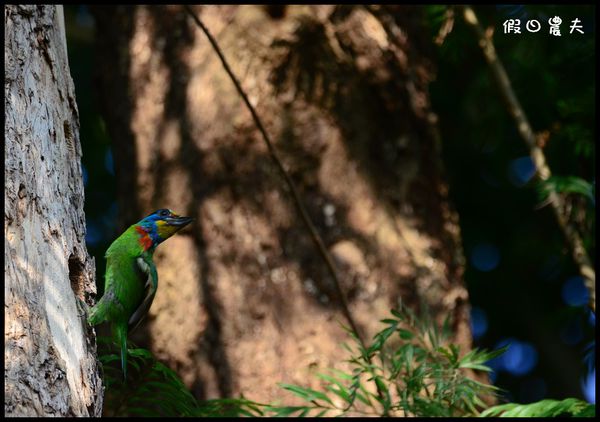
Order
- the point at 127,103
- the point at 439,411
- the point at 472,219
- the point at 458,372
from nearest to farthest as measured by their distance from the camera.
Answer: the point at 439,411, the point at 458,372, the point at 127,103, the point at 472,219

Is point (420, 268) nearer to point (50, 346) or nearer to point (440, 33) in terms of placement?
point (440, 33)

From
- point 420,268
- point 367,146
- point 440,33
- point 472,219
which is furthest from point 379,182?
point 472,219

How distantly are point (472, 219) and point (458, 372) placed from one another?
11.8 ft

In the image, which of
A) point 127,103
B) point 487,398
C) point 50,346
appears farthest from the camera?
point 127,103

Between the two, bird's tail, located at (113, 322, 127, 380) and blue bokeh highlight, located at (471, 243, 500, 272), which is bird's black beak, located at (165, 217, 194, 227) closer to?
bird's tail, located at (113, 322, 127, 380)

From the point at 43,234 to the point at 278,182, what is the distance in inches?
58.7

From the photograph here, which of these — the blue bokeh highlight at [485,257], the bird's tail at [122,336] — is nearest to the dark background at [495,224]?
the blue bokeh highlight at [485,257]

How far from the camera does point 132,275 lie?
2607 millimetres

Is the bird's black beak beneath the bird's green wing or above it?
above

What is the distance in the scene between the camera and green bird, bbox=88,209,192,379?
246cm

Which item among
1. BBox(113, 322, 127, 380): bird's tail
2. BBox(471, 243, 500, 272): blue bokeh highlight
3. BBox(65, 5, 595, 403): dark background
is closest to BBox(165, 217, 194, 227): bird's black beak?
BBox(113, 322, 127, 380): bird's tail

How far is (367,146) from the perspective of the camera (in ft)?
11.3

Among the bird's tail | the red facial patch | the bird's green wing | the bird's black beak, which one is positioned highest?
the bird's black beak

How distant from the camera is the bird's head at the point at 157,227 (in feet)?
8.98
